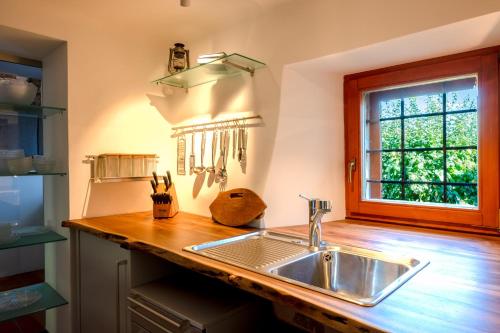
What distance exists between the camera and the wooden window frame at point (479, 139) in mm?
1396

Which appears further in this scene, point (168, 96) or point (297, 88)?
point (168, 96)

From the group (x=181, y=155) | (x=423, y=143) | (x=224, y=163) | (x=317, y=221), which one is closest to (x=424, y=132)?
(x=423, y=143)

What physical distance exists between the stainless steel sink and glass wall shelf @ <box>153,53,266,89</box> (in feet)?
3.06

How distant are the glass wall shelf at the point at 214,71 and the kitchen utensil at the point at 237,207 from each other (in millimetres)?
663

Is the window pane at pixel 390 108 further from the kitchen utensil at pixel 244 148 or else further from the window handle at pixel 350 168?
the kitchen utensil at pixel 244 148

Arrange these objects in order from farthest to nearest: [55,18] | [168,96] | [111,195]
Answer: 1. [168,96]
2. [111,195]
3. [55,18]

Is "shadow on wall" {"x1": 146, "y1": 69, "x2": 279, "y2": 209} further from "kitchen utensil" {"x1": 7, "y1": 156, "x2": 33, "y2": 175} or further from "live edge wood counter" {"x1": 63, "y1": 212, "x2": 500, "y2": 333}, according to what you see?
"kitchen utensil" {"x1": 7, "y1": 156, "x2": 33, "y2": 175}

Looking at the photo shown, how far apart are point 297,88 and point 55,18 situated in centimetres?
138

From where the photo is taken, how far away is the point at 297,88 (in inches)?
66.9

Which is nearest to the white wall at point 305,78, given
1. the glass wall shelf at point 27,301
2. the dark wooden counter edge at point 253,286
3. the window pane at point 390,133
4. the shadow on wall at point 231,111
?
the shadow on wall at point 231,111

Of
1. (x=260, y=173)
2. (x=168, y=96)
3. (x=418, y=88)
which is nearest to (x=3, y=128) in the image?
(x=168, y=96)

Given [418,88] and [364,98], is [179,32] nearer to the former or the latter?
[364,98]

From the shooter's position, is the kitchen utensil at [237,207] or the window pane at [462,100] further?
the kitchen utensil at [237,207]

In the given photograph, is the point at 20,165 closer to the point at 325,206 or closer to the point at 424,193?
the point at 325,206
